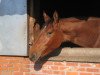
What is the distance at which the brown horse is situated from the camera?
4949mm

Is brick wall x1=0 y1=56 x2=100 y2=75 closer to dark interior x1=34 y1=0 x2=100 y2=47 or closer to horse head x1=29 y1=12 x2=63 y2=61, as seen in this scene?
horse head x1=29 y1=12 x2=63 y2=61

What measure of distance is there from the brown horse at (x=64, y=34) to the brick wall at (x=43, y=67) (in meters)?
0.30

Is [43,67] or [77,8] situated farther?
[77,8]

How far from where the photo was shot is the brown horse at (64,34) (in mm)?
4949

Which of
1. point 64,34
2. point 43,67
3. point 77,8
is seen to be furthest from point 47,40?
point 77,8

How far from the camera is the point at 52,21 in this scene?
5156mm

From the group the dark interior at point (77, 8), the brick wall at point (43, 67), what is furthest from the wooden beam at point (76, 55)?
the dark interior at point (77, 8)

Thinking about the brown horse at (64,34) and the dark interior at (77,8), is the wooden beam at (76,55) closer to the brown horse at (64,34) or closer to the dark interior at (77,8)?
the brown horse at (64,34)

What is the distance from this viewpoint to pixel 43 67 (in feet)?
17.2

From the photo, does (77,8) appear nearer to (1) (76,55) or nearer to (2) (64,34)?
(2) (64,34)

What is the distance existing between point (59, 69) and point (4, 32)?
117 cm

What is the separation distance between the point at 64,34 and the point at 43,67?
0.66 m

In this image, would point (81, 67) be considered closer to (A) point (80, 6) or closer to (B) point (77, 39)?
(B) point (77, 39)

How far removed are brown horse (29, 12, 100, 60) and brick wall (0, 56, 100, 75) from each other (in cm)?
30
